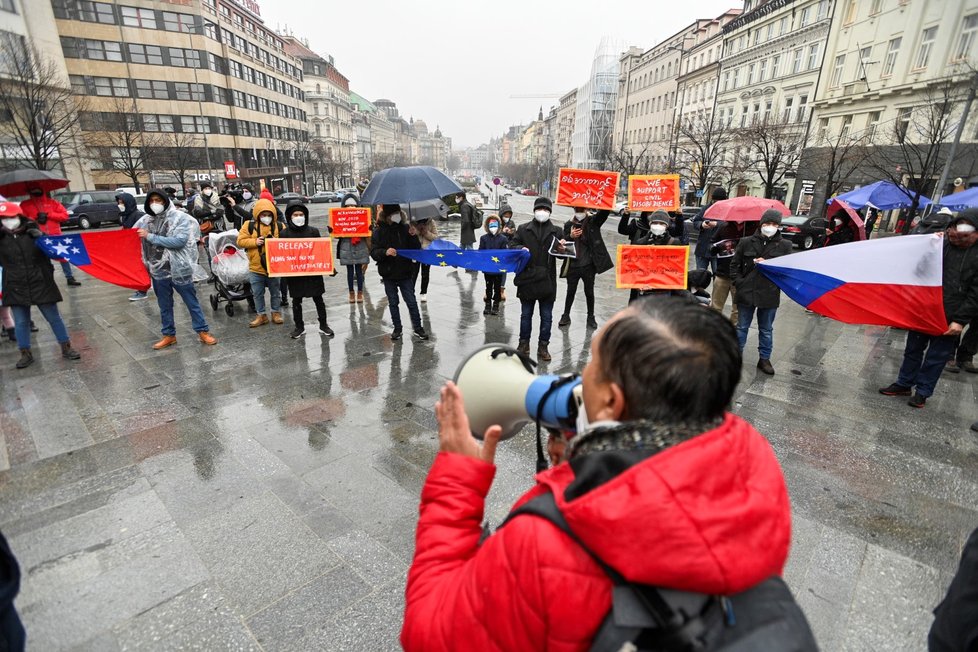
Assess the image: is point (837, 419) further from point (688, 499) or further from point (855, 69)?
point (855, 69)

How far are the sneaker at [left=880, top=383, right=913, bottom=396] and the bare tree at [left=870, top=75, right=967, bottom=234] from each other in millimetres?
18013

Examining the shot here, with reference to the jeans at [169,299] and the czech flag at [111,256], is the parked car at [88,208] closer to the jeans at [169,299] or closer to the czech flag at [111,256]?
the czech flag at [111,256]

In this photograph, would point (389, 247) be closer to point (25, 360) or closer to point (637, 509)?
point (25, 360)

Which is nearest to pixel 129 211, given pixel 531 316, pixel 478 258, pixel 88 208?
pixel 478 258

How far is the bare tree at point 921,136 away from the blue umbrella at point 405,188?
20.1 metres

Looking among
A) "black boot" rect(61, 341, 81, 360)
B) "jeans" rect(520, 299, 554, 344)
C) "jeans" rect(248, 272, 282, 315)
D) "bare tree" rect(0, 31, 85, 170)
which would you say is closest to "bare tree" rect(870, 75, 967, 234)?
"jeans" rect(520, 299, 554, 344)

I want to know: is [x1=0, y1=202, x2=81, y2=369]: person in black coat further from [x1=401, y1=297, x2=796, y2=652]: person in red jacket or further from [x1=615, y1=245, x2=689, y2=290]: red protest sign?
[x1=615, y1=245, x2=689, y2=290]: red protest sign

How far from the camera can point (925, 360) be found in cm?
499

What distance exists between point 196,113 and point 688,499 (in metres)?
55.1

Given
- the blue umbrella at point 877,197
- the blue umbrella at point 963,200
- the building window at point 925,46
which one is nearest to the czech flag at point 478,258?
the blue umbrella at point 877,197

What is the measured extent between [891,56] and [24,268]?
123ft

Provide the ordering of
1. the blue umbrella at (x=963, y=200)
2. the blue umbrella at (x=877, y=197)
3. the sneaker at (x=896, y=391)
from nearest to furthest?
the sneaker at (x=896, y=391) → the blue umbrella at (x=963, y=200) → the blue umbrella at (x=877, y=197)

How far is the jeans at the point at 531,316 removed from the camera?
20.3ft

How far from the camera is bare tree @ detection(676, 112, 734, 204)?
2836cm
